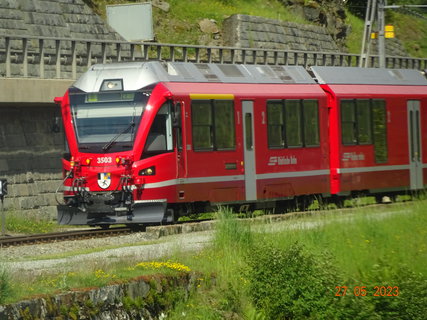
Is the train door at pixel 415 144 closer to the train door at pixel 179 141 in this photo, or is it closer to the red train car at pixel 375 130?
the red train car at pixel 375 130

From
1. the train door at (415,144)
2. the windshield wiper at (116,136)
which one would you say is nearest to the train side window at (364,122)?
the train door at (415,144)

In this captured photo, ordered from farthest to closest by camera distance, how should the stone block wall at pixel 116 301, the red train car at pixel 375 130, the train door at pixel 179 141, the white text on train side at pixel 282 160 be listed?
1. the red train car at pixel 375 130
2. the white text on train side at pixel 282 160
3. the train door at pixel 179 141
4. the stone block wall at pixel 116 301

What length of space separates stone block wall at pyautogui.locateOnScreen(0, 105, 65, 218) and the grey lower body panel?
20.5ft

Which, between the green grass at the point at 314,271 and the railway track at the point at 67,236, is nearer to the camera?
the green grass at the point at 314,271

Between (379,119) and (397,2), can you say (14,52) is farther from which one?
(397,2)

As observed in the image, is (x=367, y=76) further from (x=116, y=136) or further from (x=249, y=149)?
(x=116, y=136)

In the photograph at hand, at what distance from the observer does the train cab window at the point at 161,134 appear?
2222cm

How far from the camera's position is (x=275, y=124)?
25.4 meters

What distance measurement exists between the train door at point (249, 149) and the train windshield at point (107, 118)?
9.79 ft

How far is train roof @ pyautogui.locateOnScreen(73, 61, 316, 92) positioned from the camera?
22781mm

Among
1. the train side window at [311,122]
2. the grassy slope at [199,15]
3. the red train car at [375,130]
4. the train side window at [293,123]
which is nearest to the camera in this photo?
the train side window at [293,123]

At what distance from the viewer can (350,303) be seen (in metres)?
13.8

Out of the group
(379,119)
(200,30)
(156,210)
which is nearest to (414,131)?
(379,119)

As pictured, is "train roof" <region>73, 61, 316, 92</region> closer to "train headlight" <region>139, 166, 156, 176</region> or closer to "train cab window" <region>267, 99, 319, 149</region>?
"train cab window" <region>267, 99, 319, 149</region>
